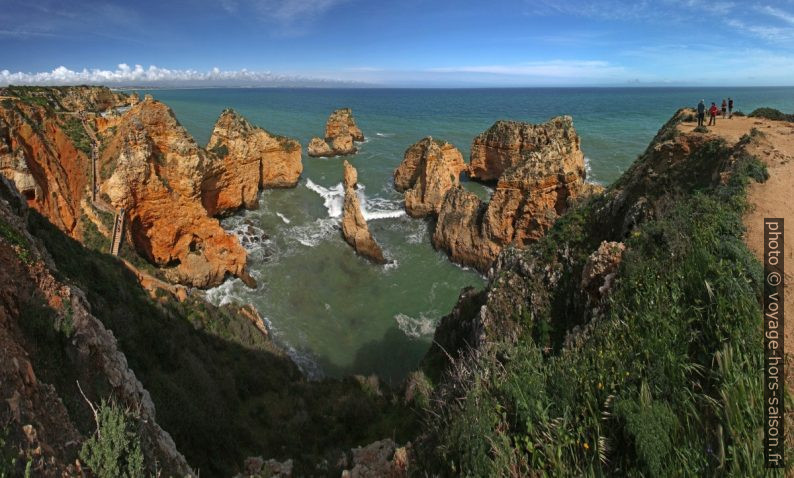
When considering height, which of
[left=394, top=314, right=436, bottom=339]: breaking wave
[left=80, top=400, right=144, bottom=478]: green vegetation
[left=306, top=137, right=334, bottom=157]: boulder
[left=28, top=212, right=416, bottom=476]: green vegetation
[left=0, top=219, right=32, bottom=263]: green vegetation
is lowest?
[left=394, top=314, right=436, bottom=339]: breaking wave

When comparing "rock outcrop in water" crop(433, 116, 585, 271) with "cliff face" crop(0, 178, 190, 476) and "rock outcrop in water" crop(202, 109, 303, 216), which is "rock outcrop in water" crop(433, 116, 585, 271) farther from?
"cliff face" crop(0, 178, 190, 476)

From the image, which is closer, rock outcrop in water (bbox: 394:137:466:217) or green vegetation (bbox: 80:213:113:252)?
green vegetation (bbox: 80:213:113:252)

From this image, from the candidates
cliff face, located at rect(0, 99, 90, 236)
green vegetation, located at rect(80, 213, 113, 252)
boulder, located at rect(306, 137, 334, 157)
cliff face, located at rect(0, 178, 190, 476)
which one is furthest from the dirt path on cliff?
boulder, located at rect(306, 137, 334, 157)

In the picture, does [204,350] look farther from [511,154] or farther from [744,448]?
[511,154]

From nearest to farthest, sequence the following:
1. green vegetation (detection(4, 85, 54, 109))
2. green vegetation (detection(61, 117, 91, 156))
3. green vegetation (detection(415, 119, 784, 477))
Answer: green vegetation (detection(415, 119, 784, 477)) → green vegetation (detection(61, 117, 91, 156)) → green vegetation (detection(4, 85, 54, 109))

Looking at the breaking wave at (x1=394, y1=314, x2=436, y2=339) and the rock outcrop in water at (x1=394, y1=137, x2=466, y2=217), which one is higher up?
the rock outcrop in water at (x1=394, y1=137, x2=466, y2=217)

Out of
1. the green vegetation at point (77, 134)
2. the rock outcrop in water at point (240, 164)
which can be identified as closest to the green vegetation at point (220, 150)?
the rock outcrop in water at point (240, 164)

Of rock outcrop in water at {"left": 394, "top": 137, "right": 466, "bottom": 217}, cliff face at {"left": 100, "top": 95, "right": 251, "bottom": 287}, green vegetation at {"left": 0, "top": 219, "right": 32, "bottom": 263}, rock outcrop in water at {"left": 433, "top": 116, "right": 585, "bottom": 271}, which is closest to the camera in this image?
green vegetation at {"left": 0, "top": 219, "right": 32, "bottom": 263}
